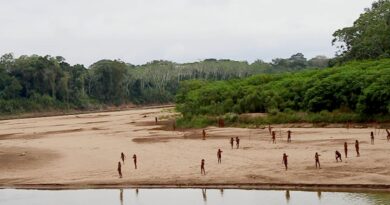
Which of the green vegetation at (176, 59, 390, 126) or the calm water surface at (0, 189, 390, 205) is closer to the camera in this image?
the calm water surface at (0, 189, 390, 205)

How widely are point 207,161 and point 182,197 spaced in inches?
264

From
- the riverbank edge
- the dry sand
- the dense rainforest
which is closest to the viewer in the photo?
the riverbank edge

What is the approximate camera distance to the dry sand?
89.4 ft

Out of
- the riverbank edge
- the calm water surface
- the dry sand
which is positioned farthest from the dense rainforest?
the calm water surface

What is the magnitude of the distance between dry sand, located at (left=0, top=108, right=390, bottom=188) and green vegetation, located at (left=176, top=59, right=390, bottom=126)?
3.57m

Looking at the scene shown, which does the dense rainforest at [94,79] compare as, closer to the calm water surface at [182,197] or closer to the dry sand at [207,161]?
the dry sand at [207,161]

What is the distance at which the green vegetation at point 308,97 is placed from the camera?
46750 mm

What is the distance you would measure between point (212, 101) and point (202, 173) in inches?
1321

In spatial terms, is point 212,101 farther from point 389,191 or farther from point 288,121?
point 389,191

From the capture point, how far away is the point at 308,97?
172 feet

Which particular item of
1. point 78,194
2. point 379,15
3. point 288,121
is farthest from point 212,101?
point 78,194

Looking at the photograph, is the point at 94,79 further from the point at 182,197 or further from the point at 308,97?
the point at 182,197

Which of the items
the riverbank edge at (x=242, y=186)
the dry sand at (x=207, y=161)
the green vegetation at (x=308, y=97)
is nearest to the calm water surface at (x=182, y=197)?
the riverbank edge at (x=242, y=186)

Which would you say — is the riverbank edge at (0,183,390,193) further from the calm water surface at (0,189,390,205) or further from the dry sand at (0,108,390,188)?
the calm water surface at (0,189,390,205)
